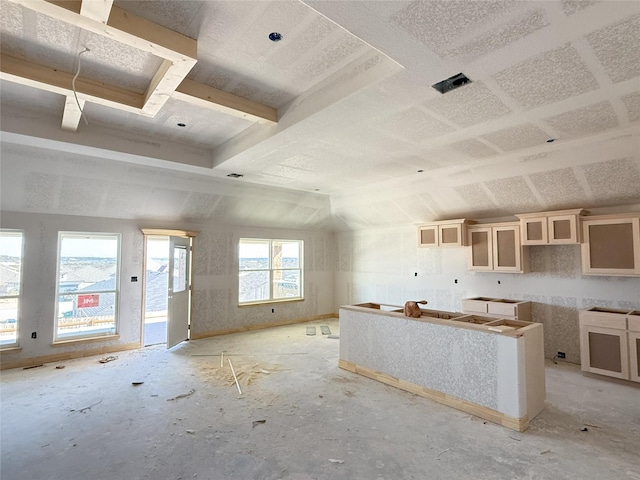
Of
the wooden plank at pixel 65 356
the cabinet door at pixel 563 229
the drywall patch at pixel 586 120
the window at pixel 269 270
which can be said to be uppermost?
the drywall patch at pixel 586 120

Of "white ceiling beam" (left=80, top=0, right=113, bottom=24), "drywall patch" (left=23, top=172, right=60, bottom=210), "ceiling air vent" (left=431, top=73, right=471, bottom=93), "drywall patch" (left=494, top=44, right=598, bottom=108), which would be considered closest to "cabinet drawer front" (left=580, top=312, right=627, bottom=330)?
"drywall patch" (left=494, top=44, right=598, bottom=108)

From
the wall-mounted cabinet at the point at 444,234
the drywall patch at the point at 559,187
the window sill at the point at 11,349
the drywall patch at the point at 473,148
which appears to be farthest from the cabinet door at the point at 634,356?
the window sill at the point at 11,349

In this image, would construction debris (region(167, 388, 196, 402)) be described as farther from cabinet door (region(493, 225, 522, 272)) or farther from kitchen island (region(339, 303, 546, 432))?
cabinet door (region(493, 225, 522, 272))

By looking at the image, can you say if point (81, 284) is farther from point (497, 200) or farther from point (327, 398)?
point (497, 200)

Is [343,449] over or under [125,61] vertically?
under

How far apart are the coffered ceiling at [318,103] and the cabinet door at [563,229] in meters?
0.35

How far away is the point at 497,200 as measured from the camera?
18.3 feet

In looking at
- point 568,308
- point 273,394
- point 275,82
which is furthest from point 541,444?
point 275,82

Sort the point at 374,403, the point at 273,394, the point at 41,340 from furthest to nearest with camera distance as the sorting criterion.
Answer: the point at 41,340, the point at 273,394, the point at 374,403

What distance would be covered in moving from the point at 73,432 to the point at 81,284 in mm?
3262

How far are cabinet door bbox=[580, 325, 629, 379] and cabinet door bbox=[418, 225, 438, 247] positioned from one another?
2.66 meters

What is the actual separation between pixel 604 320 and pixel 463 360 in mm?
2468

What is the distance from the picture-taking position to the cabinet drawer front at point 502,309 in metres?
5.36

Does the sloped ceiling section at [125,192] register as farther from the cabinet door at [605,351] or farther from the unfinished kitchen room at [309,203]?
the cabinet door at [605,351]
